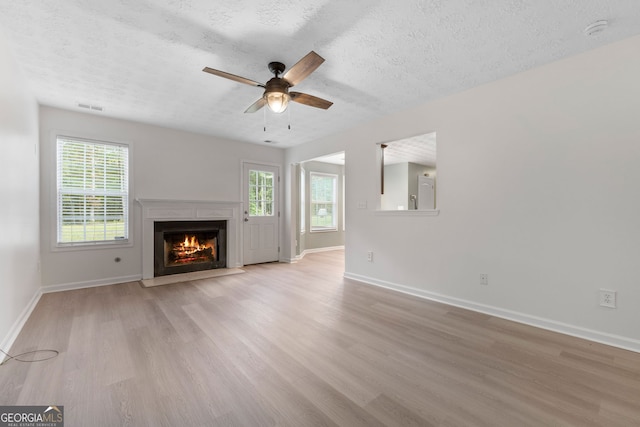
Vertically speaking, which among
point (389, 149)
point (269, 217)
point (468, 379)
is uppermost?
point (389, 149)

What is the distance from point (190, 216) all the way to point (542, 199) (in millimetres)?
4938

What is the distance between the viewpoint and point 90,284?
3957 mm

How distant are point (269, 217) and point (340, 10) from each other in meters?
4.50

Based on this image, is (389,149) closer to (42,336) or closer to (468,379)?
(468,379)

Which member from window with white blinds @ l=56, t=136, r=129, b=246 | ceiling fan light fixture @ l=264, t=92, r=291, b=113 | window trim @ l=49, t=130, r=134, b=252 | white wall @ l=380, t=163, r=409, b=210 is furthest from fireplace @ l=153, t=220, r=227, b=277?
white wall @ l=380, t=163, r=409, b=210

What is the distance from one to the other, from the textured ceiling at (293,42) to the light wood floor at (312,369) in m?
2.50

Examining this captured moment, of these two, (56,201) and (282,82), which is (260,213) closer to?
(56,201)

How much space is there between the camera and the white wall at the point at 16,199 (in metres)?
2.11

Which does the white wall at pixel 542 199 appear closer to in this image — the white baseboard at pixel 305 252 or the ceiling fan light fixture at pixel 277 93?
the ceiling fan light fixture at pixel 277 93

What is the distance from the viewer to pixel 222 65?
8.59 feet

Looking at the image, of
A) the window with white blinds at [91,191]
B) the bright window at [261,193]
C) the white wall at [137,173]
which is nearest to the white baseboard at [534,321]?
the bright window at [261,193]

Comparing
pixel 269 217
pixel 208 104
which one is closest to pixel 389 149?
pixel 269 217

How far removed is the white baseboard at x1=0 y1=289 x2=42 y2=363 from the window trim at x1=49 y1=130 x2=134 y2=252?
730 mm

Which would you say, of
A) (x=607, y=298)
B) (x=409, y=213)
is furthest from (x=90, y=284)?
(x=607, y=298)
